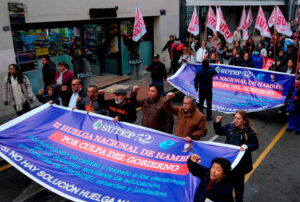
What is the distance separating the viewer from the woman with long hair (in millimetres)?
7758

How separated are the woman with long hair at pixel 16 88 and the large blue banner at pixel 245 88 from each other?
469 centimetres

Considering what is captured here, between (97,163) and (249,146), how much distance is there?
2.35 meters

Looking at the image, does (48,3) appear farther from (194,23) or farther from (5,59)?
(194,23)

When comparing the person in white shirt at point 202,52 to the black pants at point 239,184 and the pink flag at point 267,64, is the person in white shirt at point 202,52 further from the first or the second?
the black pants at point 239,184

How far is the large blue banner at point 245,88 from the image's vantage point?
909cm

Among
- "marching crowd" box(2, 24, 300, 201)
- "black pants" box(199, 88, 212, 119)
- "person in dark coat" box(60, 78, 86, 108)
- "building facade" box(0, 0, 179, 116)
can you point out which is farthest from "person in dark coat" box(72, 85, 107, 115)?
"building facade" box(0, 0, 179, 116)

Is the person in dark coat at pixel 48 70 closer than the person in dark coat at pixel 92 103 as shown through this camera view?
No

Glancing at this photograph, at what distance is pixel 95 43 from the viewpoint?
13938 millimetres

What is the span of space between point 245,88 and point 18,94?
6.47m

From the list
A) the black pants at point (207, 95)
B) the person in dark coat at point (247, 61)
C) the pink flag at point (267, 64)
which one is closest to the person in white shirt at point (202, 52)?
the person in dark coat at point (247, 61)

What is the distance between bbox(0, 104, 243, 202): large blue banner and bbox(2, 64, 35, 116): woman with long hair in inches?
75.5

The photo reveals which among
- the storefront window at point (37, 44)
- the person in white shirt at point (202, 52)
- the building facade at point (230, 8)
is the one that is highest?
the building facade at point (230, 8)

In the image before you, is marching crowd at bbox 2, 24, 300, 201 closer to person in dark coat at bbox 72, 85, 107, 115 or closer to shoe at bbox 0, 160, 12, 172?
person in dark coat at bbox 72, 85, 107, 115

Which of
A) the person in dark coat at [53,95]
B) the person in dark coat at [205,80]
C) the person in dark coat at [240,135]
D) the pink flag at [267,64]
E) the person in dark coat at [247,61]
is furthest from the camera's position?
the pink flag at [267,64]
